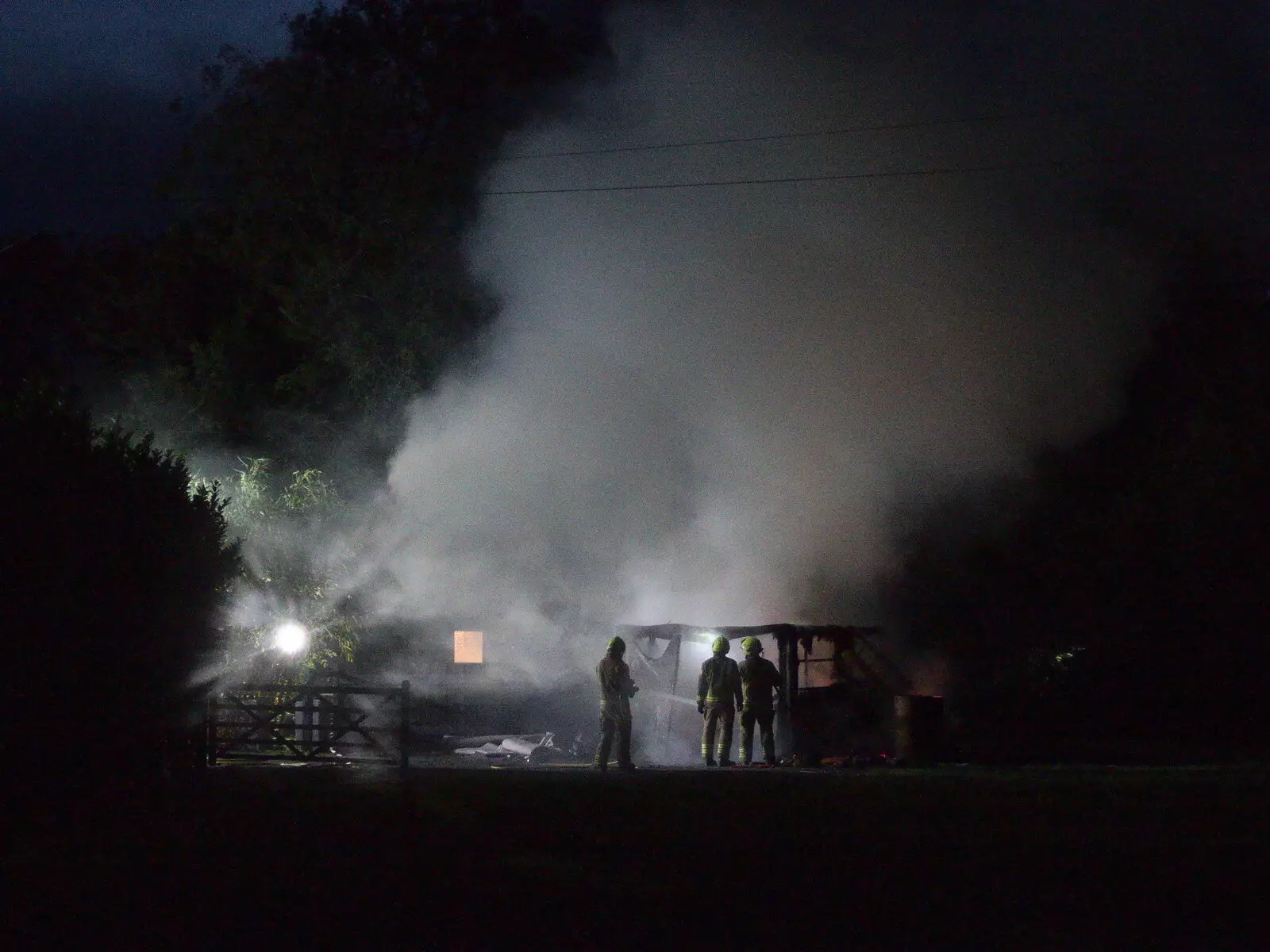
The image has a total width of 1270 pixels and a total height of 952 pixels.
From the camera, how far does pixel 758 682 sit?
63.2 ft

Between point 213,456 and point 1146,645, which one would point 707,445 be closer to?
point 1146,645

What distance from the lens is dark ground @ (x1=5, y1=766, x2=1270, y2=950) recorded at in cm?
715

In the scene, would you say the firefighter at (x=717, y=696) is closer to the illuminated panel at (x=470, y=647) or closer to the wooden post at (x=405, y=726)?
the wooden post at (x=405, y=726)

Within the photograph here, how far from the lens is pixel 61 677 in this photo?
13.8 m

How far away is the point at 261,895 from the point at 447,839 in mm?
2557

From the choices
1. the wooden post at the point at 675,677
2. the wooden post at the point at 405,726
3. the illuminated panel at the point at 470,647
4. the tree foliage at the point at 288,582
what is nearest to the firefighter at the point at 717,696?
the wooden post at the point at 675,677

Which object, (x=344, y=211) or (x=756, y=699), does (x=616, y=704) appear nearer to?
(x=756, y=699)

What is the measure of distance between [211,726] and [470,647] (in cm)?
967

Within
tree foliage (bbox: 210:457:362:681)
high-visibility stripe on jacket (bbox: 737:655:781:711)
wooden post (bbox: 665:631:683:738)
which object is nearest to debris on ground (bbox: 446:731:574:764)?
wooden post (bbox: 665:631:683:738)

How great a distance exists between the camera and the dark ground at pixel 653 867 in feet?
23.5

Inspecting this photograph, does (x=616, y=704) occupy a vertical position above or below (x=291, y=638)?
below

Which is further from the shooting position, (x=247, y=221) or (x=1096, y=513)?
(x=247, y=221)

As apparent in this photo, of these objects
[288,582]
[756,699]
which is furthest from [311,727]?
[288,582]

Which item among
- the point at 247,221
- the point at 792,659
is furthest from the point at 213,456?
the point at 792,659
